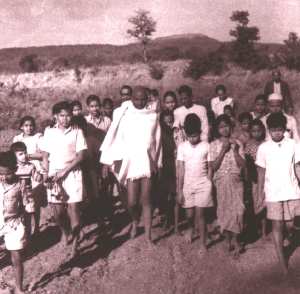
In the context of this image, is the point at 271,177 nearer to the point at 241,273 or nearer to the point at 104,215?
the point at 241,273

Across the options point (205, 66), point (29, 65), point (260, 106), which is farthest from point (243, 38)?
point (260, 106)

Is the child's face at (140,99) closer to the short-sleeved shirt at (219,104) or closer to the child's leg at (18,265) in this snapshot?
the child's leg at (18,265)

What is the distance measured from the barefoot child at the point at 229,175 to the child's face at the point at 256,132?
591 mm

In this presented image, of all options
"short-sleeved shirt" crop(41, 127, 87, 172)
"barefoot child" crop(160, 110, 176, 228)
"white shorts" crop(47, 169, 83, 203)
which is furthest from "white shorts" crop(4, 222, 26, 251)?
"barefoot child" crop(160, 110, 176, 228)

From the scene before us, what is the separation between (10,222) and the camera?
4.78 meters

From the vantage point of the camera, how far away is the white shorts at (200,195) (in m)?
5.84

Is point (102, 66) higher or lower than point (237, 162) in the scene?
higher

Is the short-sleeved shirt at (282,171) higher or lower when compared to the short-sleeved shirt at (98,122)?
lower

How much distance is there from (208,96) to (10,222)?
21.8m

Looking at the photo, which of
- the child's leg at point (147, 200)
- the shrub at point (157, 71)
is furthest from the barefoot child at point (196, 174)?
the shrub at point (157, 71)

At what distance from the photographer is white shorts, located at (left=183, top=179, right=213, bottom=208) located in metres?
5.84

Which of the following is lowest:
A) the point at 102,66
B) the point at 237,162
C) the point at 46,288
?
the point at 46,288

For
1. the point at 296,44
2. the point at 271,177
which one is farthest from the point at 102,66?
the point at 271,177

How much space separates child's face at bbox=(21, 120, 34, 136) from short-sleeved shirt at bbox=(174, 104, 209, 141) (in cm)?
197
